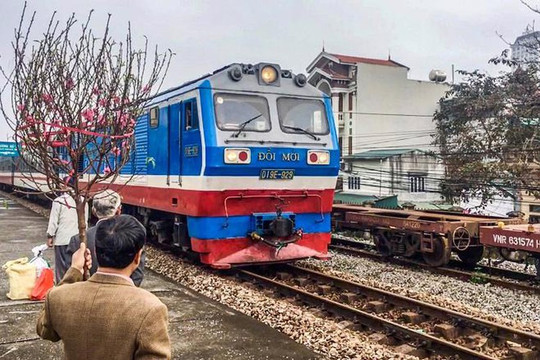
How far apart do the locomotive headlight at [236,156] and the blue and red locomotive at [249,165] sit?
15mm

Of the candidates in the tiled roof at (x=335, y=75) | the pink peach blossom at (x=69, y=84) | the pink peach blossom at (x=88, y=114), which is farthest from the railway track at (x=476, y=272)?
the tiled roof at (x=335, y=75)

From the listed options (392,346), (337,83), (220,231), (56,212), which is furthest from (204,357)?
(337,83)

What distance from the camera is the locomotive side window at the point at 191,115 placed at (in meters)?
9.11

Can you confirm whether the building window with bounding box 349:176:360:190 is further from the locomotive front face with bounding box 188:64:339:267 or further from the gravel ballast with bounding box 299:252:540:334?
the locomotive front face with bounding box 188:64:339:267

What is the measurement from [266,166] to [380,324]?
11.5 ft

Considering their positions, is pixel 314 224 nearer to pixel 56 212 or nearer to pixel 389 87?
pixel 56 212

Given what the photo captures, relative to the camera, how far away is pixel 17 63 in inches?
166

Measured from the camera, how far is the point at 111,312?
88.1 inches

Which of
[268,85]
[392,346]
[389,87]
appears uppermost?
[389,87]

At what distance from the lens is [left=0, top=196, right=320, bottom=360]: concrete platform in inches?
203

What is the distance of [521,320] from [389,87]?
2910cm

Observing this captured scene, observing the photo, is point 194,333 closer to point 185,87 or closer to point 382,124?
point 185,87

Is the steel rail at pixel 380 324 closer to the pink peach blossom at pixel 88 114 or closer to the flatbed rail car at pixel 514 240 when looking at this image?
the flatbed rail car at pixel 514 240

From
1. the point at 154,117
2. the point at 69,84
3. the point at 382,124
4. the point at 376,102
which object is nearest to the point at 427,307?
the point at 69,84
